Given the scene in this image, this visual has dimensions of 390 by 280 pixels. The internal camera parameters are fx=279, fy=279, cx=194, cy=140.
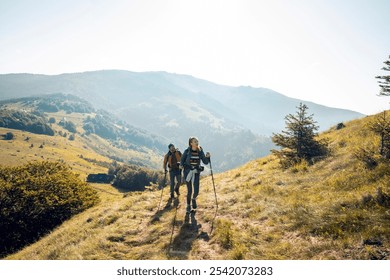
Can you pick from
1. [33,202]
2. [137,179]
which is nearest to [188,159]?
[33,202]

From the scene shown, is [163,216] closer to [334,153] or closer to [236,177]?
[236,177]

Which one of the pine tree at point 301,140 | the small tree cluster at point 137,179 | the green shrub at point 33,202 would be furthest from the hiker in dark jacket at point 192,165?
the small tree cluster at point 137,179

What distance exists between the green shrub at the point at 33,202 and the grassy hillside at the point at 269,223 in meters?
5.96

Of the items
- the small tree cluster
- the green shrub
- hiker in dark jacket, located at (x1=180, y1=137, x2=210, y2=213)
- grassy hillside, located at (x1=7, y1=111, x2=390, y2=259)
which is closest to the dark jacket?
hiker in dark jacket, located at (x1=180, y1=137, x2=210, y2=213)

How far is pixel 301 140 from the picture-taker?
62.1ft

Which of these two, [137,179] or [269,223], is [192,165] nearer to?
[269,223]

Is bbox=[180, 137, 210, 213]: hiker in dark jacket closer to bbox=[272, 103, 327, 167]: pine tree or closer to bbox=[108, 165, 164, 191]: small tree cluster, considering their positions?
bbox=[272, 103, 327, 167]: pine tree

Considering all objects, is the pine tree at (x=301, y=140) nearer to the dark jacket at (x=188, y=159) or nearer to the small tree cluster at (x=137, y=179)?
the dark jacket at (x=188, y=159)

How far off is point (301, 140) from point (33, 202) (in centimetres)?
2124

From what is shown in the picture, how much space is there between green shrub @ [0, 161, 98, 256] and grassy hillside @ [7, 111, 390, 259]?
596 cm
